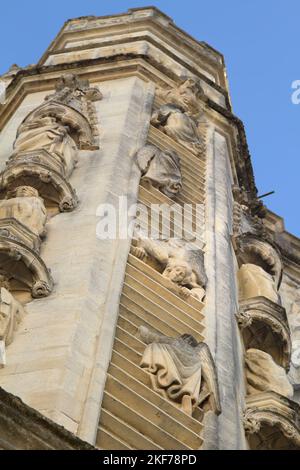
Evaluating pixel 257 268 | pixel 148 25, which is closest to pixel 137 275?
pixel 257 268

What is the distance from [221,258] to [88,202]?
1839 millimetres

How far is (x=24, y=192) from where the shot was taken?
12.3 meters

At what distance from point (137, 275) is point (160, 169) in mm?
3381

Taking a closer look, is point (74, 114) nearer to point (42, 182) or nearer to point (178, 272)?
point (42, 182)

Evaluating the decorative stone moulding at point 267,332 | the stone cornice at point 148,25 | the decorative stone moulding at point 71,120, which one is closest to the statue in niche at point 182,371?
the decorative stone moulding at point 267,332

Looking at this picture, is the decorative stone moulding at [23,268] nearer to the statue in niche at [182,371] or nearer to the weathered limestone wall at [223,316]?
the statue in niche at [182,371]

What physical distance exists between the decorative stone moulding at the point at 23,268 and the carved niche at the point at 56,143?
7.38 ft

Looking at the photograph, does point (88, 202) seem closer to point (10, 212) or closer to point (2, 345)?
point (10, 212)

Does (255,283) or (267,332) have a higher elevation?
(255,283)

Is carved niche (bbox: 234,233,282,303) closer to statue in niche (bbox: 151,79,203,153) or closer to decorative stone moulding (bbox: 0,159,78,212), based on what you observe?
statue in niche (bbox: 151,79,203,153)

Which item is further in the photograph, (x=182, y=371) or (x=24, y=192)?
(x=24, y=192)

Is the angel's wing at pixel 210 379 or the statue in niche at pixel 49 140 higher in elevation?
the statue in niche at pixel 49 140

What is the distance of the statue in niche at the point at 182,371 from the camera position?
948 centimetres
